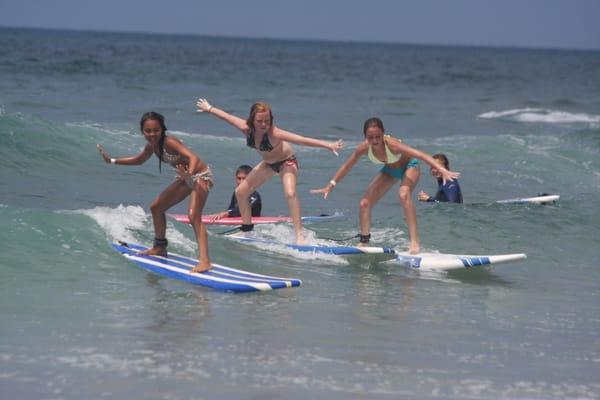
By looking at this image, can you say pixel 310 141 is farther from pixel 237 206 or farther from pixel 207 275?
pixel 237 206

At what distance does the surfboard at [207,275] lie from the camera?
356 inches

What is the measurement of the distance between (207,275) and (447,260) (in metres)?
2.78

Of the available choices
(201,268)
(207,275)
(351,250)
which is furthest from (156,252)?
(351,250)

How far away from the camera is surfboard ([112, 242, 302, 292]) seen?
9.04 meters

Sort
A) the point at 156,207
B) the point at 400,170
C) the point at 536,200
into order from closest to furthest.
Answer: the point at 156,207, the point at 400,170, the point at 536,200

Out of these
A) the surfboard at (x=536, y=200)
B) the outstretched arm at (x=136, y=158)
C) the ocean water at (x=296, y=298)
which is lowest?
the ocean water at (x=296, y=298)

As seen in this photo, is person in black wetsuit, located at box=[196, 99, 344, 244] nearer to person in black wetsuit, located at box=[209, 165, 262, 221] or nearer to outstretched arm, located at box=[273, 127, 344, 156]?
outstretched arm, located at box=[273, 127, 344, 156]

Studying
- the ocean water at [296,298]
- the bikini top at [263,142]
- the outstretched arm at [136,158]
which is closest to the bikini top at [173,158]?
the outstretched arm at [136,158]

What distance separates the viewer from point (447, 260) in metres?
10.8

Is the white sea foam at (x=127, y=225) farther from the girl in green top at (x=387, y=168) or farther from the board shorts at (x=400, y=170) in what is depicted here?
the board shorts at (x=400, y=170)

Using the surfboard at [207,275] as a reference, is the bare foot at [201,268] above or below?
above

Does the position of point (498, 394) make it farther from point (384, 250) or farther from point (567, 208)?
point (567, 208)

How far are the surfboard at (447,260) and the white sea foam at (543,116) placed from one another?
89.3ft

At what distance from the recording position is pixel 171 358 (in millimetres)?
7031
